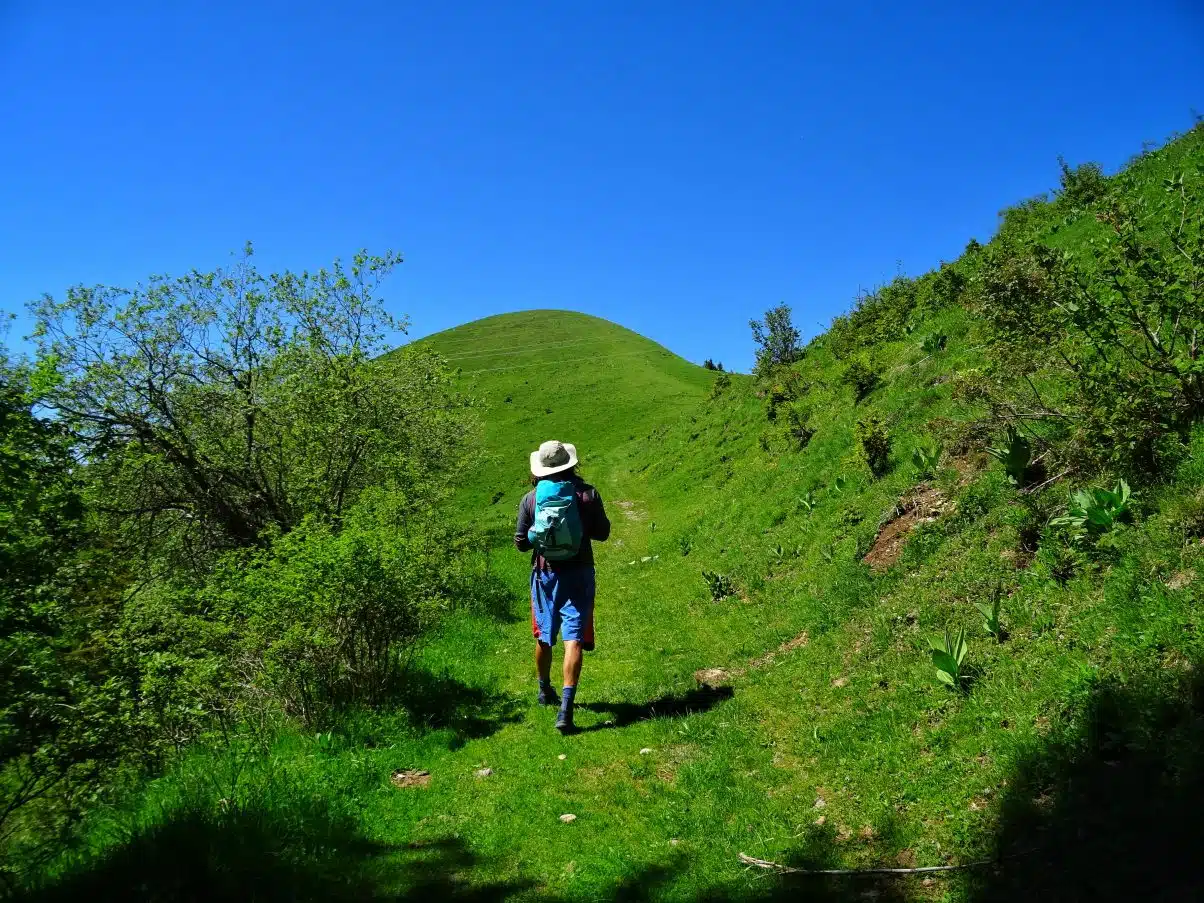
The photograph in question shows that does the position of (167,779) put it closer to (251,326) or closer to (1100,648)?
(1100,648)

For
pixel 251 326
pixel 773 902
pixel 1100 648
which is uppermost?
pixel 251 326

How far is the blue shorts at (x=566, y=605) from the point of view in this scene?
24.6ft

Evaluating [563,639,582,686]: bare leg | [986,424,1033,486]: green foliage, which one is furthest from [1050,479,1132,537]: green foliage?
[563,639,582,686]: bare leg

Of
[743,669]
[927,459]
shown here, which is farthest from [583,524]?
[927,459]

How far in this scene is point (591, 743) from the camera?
22.7 feet

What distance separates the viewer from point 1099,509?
5.57 metres

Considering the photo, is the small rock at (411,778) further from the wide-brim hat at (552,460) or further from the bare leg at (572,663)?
the wide-brim hat at (552,460)

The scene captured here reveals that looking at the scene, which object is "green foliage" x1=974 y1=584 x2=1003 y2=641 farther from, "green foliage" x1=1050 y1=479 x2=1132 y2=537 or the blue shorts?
the blue shorts

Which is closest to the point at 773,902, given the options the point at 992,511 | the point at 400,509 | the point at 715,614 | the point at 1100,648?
the point at 1100,648

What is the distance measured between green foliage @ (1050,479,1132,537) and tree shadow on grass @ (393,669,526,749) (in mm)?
6274

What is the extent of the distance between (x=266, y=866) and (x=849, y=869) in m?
3.87

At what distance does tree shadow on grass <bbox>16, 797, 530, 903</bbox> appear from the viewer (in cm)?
399

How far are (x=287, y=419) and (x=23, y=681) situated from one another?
9.29m

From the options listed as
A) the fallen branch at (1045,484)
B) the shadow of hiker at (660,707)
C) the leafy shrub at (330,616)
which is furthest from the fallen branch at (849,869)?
the leafy shrub at (330,616)
